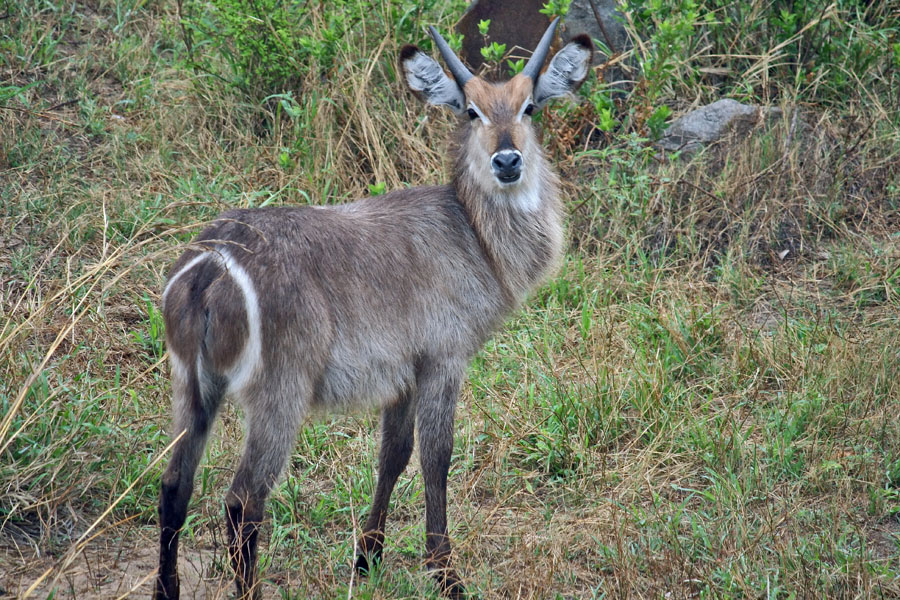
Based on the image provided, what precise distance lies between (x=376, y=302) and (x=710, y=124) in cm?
302

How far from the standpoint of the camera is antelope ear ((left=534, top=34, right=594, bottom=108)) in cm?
363

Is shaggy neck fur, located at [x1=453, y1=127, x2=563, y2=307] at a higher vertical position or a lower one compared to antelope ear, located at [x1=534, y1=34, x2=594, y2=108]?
lower

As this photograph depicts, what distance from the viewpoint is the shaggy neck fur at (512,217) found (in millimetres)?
3361

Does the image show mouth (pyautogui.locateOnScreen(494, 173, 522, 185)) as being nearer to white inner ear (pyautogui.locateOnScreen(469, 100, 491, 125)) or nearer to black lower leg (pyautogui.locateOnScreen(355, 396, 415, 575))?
white inner ear (pyautogui.locateOnScreen(469, 100, 491, 125))

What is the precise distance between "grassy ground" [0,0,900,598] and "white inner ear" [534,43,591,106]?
109 cm

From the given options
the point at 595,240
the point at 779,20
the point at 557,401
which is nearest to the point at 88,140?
the point at 595,240

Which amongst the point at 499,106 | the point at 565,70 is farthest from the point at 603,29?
the point at 499,106

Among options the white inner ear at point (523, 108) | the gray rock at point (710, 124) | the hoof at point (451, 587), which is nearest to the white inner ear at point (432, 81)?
the white inner ear at point (523, 108)

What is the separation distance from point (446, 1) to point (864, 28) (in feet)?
8.33

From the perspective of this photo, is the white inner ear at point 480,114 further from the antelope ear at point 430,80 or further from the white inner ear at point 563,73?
the white inner ear at point 563,73

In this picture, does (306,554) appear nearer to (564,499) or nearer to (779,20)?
(564,499)

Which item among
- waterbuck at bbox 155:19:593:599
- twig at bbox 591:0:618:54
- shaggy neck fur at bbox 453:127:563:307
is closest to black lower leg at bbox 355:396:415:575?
waterbuck at bbox 155:19:593:599

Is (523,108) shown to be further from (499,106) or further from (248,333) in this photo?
(248,333)

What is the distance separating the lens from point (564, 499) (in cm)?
349
